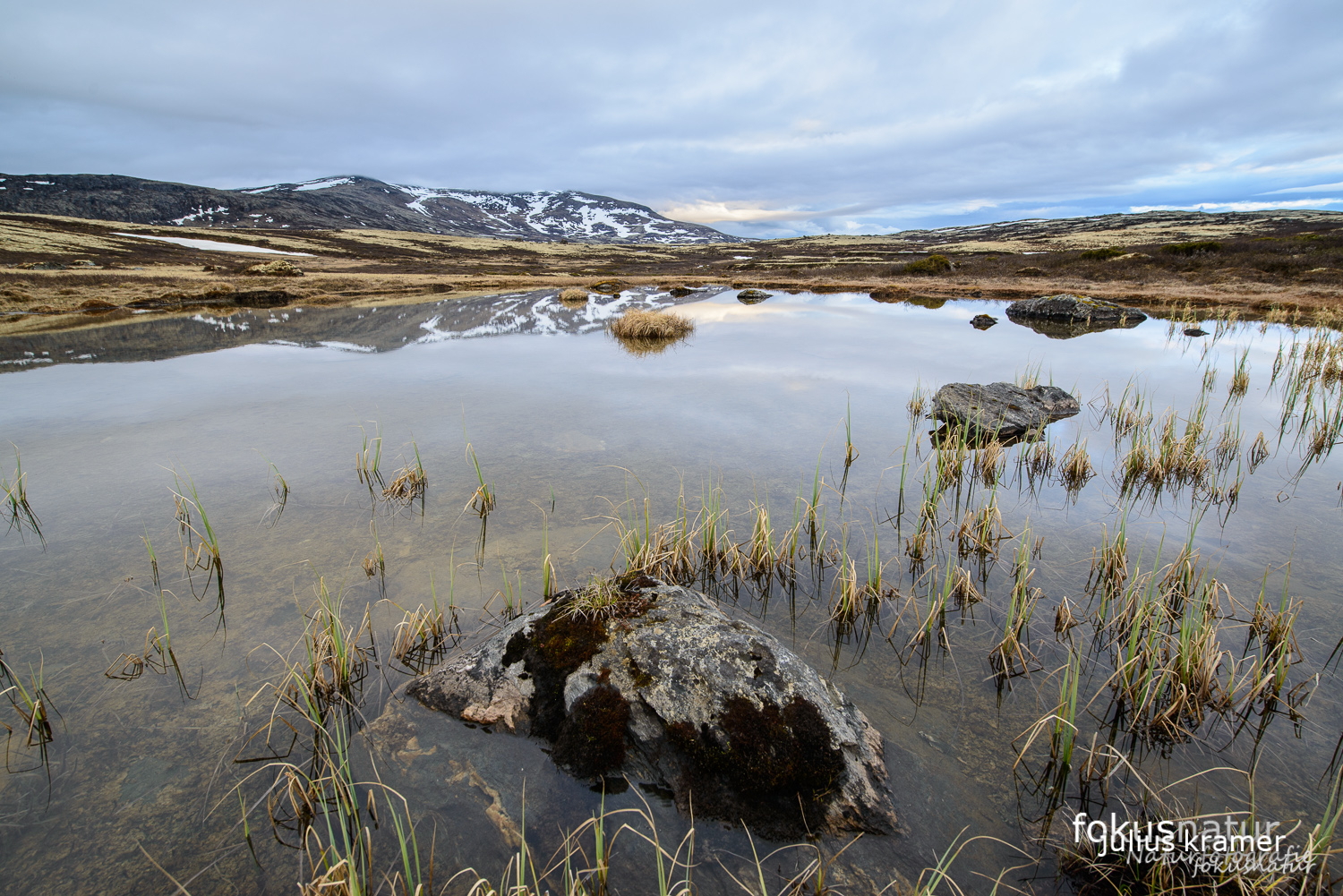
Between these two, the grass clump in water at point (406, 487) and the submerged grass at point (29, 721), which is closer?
the submerged grass at point (29, 721)

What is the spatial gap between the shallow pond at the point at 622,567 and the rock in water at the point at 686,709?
16 cm

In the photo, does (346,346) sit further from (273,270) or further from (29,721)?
(273,270)

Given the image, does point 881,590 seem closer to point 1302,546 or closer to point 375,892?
point 375,892

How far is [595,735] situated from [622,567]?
2357 mm

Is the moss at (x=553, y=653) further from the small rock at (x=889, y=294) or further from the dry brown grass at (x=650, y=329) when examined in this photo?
the small rock at (x=889, y=294)

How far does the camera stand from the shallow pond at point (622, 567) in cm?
314

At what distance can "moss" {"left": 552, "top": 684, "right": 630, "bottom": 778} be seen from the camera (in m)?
3.42

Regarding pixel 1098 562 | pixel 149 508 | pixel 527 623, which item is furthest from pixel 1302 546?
pixel 149 508

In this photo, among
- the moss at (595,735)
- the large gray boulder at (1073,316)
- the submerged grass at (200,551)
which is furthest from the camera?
the large gray boulder at (1073,316)

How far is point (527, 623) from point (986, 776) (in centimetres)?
320

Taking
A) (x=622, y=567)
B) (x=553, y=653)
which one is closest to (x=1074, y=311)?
(x=622, y=567)

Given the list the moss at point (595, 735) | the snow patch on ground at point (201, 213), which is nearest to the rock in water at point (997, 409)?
the moss at point (595, 735)

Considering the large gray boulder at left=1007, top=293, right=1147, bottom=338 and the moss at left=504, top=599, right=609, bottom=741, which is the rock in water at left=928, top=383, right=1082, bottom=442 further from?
the large gray boulder at left=1007, top=293, right=1147, bottom=338

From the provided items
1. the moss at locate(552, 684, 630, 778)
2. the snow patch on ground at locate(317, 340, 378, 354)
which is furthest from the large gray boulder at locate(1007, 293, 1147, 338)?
the snow patch on ground at locate(317, 340, 378, 354)
